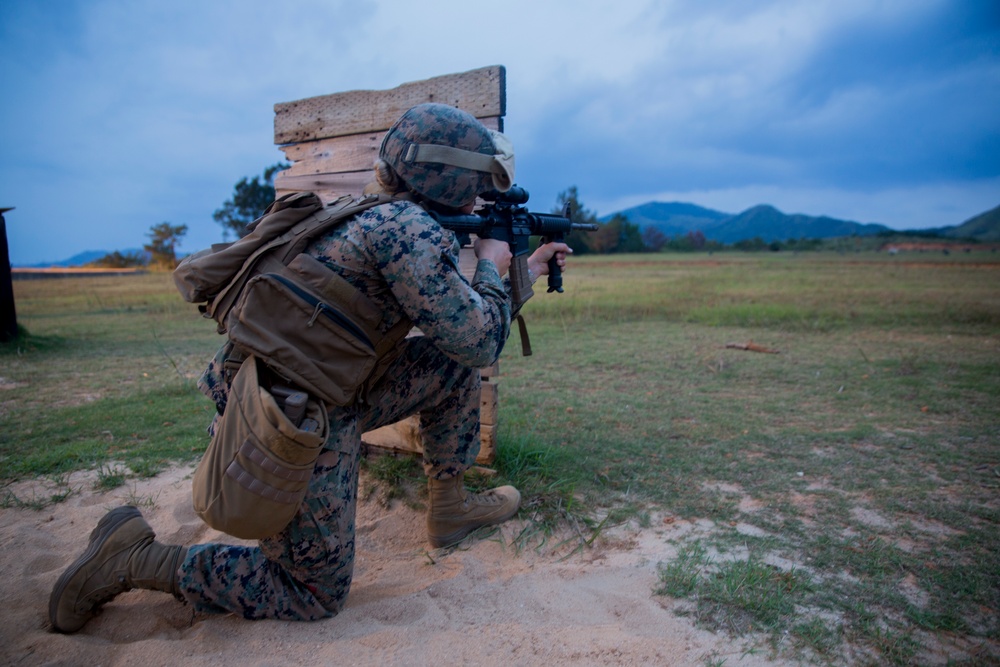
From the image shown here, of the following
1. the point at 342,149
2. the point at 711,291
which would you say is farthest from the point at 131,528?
the point at 711,291

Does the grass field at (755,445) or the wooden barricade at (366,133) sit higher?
the wooden barricade at (366,133)

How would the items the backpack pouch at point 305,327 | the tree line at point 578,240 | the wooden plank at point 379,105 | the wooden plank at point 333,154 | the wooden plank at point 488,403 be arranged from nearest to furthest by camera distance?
the backpack pouch at point 305,327 → the wooden plank at point 379,105 → the wooden plank at point 488,403 → the wooden plank at point 333,154 → the tree line at point 578,240

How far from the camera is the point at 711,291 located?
1265 centimetres

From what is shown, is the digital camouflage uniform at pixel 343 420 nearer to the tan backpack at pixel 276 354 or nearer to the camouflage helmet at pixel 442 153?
the tan backpack at pixel 276 354

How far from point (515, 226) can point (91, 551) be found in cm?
228

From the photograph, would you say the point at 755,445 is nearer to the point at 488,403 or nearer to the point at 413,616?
the point at 488,403

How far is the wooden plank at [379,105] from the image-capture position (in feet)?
10.9

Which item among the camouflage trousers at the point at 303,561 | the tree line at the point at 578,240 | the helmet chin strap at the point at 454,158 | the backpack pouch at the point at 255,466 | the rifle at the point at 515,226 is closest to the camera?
the backpack pouch at the point at 255,466

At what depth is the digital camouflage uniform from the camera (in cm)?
217

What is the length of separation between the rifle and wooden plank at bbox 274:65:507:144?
715mm

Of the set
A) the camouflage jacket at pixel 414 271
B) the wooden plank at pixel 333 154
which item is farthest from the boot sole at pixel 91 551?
the wooden plank at pixel 333 154

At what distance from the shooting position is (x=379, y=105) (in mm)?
3744

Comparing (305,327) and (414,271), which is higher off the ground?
(414,271)

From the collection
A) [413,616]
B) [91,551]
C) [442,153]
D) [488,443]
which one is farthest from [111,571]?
[442,153]
